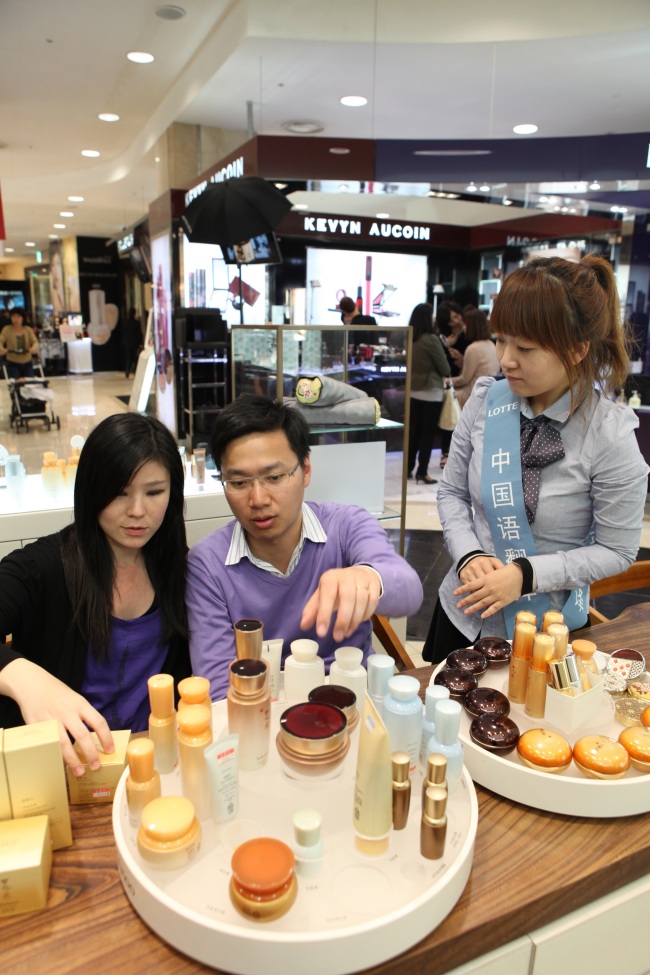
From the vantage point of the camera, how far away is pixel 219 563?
4.99ft

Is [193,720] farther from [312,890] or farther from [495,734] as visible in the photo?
[495,734]

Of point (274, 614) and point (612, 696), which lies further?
point (274, 614)

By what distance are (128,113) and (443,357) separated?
4.93 m

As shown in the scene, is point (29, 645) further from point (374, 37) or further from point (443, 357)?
point (443, 357)

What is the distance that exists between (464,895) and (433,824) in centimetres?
13

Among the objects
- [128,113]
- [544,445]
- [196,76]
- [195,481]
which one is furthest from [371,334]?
[128,113]

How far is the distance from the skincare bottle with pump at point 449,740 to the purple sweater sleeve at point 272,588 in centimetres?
42

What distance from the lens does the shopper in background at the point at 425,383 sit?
656 centimetres

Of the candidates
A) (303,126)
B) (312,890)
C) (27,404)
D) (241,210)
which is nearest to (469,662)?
(312,890)

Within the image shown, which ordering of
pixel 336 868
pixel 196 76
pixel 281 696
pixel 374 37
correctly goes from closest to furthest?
1. pixel 336 868
2. pixel 281 696
3. pixel 374 37
4. pixel 196 76

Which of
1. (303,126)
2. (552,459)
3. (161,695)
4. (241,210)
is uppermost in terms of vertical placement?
(303,126)

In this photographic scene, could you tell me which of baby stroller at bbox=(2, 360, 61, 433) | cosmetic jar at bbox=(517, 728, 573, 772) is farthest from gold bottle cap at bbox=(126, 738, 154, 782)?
baby stroller at bbox=(2, 360, 61, 433)

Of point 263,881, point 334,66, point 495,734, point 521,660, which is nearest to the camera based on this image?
point 263,881

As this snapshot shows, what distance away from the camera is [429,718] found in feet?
3.34
